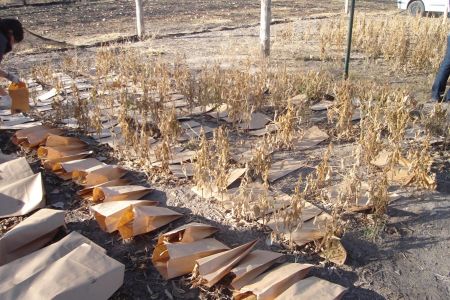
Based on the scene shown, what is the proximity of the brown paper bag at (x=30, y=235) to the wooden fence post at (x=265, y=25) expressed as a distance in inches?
210

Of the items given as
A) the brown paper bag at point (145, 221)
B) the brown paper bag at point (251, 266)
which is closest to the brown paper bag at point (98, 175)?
the brown paper bag at point (145, 221)

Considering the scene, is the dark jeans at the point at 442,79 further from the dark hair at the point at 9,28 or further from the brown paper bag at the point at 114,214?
the dark hair at the point at 9,28

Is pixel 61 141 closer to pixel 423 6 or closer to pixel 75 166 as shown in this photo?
pixel 75 166

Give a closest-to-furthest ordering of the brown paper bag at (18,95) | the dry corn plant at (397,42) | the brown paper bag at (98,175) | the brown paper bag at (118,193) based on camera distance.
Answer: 1. the brown paper bag at (118,193)
2. the brown paper bag at (98,175)
3. the brown paper bag at (18,95)
4. the dry corn plant at (397,42)

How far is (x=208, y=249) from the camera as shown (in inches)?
103

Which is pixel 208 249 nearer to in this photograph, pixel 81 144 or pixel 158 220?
pixel 158 220

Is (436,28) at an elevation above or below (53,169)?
above

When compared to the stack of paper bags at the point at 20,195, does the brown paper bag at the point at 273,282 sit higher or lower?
lower

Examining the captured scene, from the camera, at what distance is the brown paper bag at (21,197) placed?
306 cm

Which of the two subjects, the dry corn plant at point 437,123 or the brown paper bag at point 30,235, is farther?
the dry corn plant at point 437,123

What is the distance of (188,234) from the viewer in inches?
106

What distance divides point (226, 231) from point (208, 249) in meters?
0.32

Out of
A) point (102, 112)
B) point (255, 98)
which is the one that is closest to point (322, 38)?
point (255, 98)

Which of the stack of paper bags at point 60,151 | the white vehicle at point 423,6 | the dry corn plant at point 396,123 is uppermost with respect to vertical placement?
the white vehicle at point 423,6
